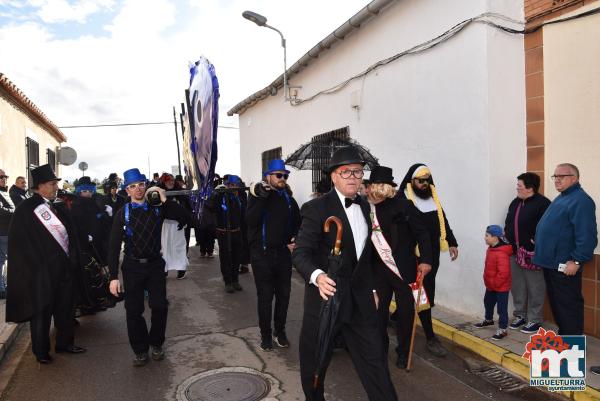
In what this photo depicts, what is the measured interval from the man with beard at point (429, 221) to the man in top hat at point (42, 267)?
11.6ft

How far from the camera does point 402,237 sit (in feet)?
14.2

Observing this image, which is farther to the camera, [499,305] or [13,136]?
[13,136]

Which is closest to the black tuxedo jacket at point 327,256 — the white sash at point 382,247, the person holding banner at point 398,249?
the white sash at point 382,247

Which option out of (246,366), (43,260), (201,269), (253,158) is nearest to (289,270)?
(246,366)

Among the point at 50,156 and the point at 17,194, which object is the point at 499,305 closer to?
the point at 17,194

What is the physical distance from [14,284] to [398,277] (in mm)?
3698

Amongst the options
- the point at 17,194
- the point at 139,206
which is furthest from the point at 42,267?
the point at 17,194

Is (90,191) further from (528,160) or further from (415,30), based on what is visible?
(528,160)

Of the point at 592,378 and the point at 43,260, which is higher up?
the point at 43,260

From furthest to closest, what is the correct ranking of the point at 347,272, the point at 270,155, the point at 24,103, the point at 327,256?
the point at 270,155
the point at 24,103
the point at 327,256
the point at 347,272

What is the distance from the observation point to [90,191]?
6.59m

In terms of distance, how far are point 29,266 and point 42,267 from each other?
115 mm
